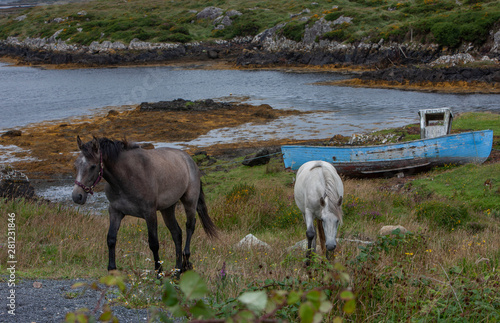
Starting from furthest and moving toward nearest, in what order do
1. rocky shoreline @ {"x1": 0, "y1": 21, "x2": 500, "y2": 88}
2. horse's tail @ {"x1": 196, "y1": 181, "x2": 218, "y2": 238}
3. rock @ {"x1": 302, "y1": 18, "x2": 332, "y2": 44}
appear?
rock @ {"x1": 302, "y1": 18, "x2": 332, "y2": 44} < rocky shoreline @ {"x1": 0, "y1": 21, "x2": 500, "y2": 88} < horse's tail @ {"x1": 196, "y1": 181, "x2": 218, "y2": 238}

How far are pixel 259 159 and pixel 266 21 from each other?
249ft

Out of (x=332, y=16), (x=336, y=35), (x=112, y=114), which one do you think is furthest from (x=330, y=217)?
(x=332, y=16)

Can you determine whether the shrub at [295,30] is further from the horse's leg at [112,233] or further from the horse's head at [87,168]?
the horse's head at [87,168]

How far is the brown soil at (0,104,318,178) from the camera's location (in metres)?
23.5

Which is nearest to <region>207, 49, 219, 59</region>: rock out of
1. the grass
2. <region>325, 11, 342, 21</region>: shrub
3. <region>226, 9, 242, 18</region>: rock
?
<region>226, 9, 242, 18</region>: rock

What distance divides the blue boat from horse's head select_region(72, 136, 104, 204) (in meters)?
13.0

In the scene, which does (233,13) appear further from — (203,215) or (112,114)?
(203,215)

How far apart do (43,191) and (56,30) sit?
9506 cm

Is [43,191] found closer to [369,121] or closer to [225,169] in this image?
[225,169]

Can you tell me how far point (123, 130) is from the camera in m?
30.6

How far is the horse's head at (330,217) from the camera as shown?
6.46 meters

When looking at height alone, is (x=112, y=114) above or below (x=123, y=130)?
above

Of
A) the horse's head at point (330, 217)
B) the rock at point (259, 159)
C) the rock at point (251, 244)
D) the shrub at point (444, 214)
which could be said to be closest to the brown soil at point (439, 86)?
the rock at point (259, 159)

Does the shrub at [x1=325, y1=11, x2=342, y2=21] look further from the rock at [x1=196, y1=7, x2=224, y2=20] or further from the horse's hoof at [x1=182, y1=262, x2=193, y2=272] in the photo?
the horse's hoof at [x1=182, y1=262, x2=193, y2=272]
